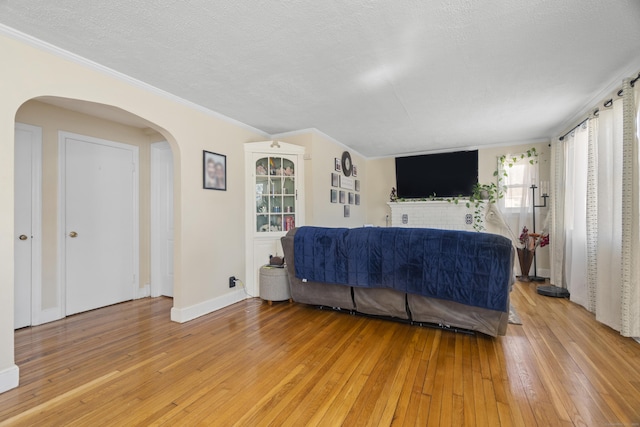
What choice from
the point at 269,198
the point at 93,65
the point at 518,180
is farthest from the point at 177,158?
the point at 518,180

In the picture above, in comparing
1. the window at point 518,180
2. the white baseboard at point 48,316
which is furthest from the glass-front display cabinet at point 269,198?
the window at point 518,180

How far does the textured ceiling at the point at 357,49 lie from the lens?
5.55 ft

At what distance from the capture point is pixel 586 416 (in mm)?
1462

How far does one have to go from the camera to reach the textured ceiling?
1.69 m

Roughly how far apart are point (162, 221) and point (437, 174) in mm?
4959

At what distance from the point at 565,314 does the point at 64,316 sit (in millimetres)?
5443

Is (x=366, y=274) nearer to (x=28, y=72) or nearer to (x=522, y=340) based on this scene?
(x=522, y=340)

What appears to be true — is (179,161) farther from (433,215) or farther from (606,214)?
(433,215)

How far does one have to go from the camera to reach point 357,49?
6.87 ft

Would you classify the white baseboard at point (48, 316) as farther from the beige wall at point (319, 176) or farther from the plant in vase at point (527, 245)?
the plant in vase at point (527, 245)

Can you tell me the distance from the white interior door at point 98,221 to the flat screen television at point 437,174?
4.80 meters

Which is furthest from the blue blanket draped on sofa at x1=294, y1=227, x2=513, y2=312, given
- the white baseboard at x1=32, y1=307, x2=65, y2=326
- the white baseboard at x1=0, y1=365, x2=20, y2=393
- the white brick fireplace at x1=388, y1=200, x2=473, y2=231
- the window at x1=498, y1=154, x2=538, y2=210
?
the window at x1=498, y1=154, x2=538, y2=210

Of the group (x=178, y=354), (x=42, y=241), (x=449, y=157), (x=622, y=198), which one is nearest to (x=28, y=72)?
(x=42, y=241)

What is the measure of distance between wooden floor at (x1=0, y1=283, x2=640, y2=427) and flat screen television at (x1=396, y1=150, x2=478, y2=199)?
2988 millimetres
